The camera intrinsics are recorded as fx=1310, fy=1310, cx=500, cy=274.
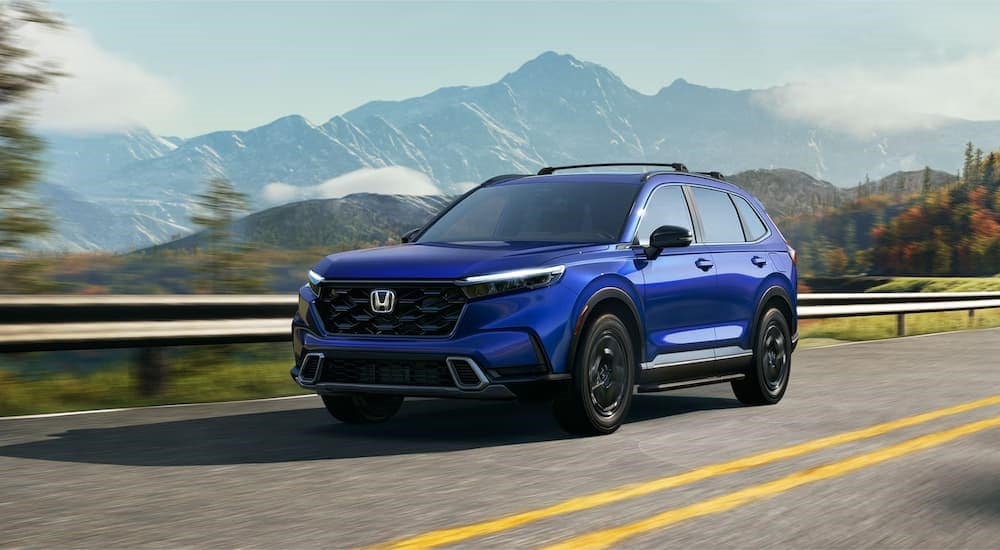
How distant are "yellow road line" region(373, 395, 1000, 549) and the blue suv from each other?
48.1 inches

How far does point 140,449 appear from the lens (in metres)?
7.61

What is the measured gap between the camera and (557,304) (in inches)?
313

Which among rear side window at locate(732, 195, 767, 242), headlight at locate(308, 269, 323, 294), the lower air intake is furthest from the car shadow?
rear side window at locate(732, 195, 767, 242)

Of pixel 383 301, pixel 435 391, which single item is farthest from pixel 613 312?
pixel 383 301

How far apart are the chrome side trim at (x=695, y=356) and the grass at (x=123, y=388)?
12.4ft

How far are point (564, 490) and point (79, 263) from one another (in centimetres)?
785

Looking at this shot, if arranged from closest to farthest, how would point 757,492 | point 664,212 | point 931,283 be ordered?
point 757,492
point 664,212
point 931,283

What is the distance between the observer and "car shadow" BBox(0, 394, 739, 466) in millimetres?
7359

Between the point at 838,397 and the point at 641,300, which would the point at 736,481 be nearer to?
the point at 641,300

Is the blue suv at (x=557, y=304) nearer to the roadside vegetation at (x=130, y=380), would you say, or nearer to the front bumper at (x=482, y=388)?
the front bumper at (x=482, y=388)

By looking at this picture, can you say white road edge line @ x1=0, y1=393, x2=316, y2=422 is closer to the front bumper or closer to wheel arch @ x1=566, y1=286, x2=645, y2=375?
the front bumper

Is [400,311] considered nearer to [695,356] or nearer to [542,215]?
[542,215]

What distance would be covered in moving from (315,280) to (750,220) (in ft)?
13.7

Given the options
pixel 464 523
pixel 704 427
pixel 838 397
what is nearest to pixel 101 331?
pixel 704 427
